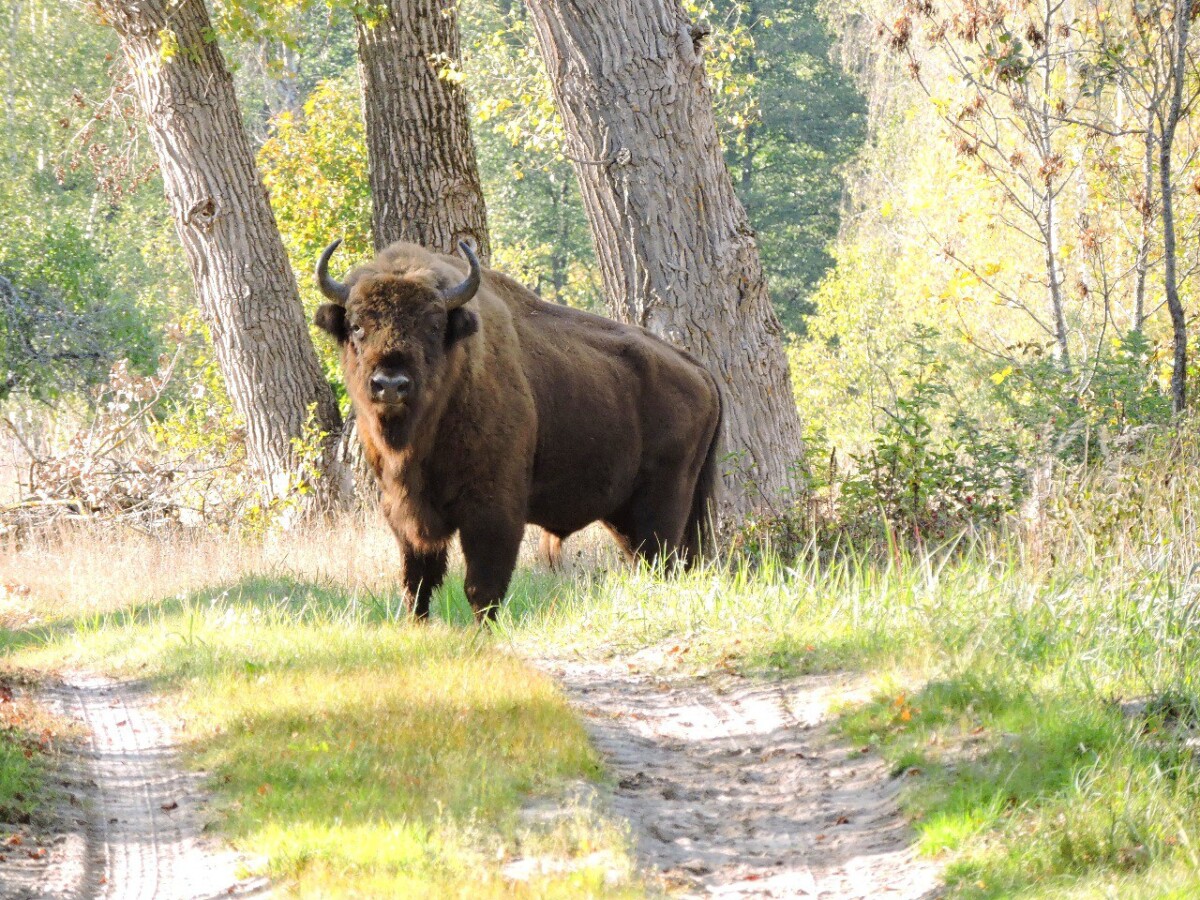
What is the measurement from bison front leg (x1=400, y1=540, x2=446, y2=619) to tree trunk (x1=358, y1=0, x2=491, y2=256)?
18.3ft

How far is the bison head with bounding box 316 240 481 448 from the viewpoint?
8.34 meters

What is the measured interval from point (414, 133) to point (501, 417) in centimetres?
597

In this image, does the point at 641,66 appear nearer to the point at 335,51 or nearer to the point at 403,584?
the point at 403,584

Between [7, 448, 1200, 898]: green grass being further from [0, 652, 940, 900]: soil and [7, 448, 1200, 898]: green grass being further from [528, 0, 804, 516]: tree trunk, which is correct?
[528, 0, 804, 516]: tree trunk

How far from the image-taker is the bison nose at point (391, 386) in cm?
822

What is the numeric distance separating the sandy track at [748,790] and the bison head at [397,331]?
6.62 ft

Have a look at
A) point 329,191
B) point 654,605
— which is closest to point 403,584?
point 654,605

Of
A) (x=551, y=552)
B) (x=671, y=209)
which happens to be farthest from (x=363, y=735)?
(x=671, y=209)

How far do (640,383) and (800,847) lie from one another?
229 inches

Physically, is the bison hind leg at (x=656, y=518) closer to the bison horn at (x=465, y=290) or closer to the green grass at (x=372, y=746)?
the green grass at (x=372, y=746)

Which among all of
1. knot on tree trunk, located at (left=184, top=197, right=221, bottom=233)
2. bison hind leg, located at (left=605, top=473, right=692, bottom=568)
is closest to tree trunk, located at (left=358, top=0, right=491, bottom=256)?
knot on tree trunk, located at (left=184, top=197, right=221, bottom=233)

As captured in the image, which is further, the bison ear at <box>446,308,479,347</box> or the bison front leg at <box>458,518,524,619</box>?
the bison front leg at <box>458,518,524,619</box>

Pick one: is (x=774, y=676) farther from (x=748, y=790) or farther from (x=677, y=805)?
(x=677, y=805)

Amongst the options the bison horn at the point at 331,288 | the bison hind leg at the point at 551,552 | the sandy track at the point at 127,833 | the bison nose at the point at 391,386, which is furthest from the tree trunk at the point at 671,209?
the sandy track at the point at 127,833
